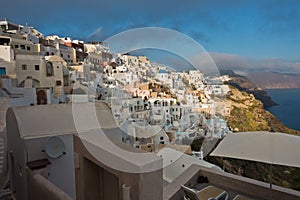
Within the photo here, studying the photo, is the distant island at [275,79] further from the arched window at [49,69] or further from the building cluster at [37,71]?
the arched window at [49,69]

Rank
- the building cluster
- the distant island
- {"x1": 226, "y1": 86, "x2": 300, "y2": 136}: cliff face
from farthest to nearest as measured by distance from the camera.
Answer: {"x1": 226, "y1": 86, "x2": 300, "y2": 136}: cliff face < the building cluster < the distant island

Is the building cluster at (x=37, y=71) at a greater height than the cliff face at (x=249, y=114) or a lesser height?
greater

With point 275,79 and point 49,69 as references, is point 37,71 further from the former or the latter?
point 275,79

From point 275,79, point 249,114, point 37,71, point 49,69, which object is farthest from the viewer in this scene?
point 249,114

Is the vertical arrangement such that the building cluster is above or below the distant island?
above

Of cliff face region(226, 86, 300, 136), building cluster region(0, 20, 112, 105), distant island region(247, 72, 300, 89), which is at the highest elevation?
building cluster region(0, 20, 112, 105)

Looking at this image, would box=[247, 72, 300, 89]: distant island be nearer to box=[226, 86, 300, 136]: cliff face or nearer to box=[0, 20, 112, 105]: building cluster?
box=[226, 86, 300, 136]: cliff face

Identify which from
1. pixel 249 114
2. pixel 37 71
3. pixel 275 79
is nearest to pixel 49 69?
pixel 37 71

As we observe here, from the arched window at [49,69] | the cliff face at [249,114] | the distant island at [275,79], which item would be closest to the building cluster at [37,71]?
the arched window at [49,69]

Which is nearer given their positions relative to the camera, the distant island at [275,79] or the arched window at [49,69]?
the distant island at [275,79]

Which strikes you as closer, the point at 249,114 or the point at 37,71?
the point at 37,71

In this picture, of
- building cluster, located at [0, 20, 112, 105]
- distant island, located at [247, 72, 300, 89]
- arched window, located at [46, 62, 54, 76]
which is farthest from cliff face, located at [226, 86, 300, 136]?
arched window, located at [46, 62, 54, 76]

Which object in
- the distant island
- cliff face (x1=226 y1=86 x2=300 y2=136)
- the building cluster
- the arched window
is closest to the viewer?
the distant island

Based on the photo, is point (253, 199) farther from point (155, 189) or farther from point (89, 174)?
point (89, 174)
